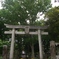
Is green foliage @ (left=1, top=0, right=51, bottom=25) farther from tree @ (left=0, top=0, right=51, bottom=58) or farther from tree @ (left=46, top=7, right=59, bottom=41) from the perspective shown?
tree @ (left=46, top=7, right=59, bottom=41)

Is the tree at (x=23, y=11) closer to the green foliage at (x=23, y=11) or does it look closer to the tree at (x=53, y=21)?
the green foliage at (x=23, y=11)

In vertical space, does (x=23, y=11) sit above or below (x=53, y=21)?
above

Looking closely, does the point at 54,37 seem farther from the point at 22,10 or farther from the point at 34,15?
the point at 22,10

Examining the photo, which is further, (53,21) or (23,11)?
(23,11)

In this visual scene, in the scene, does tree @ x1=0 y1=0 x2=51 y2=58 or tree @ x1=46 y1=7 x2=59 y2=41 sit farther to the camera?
tree @ x1=0 y1=0 x2=51 y2=58

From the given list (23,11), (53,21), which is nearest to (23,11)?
(23,11)

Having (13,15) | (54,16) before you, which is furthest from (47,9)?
(13,15)

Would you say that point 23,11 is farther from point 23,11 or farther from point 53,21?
point 53,21

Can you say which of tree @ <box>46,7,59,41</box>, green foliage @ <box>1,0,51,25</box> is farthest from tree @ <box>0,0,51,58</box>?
tree @ <box>46,7,59,41</box>

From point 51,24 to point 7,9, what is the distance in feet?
19.2

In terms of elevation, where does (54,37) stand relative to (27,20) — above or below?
below

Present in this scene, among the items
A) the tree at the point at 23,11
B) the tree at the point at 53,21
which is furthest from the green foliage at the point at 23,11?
the tree at the point at 53,21

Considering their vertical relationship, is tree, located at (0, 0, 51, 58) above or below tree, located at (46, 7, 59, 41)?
above

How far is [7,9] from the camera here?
851 inches
